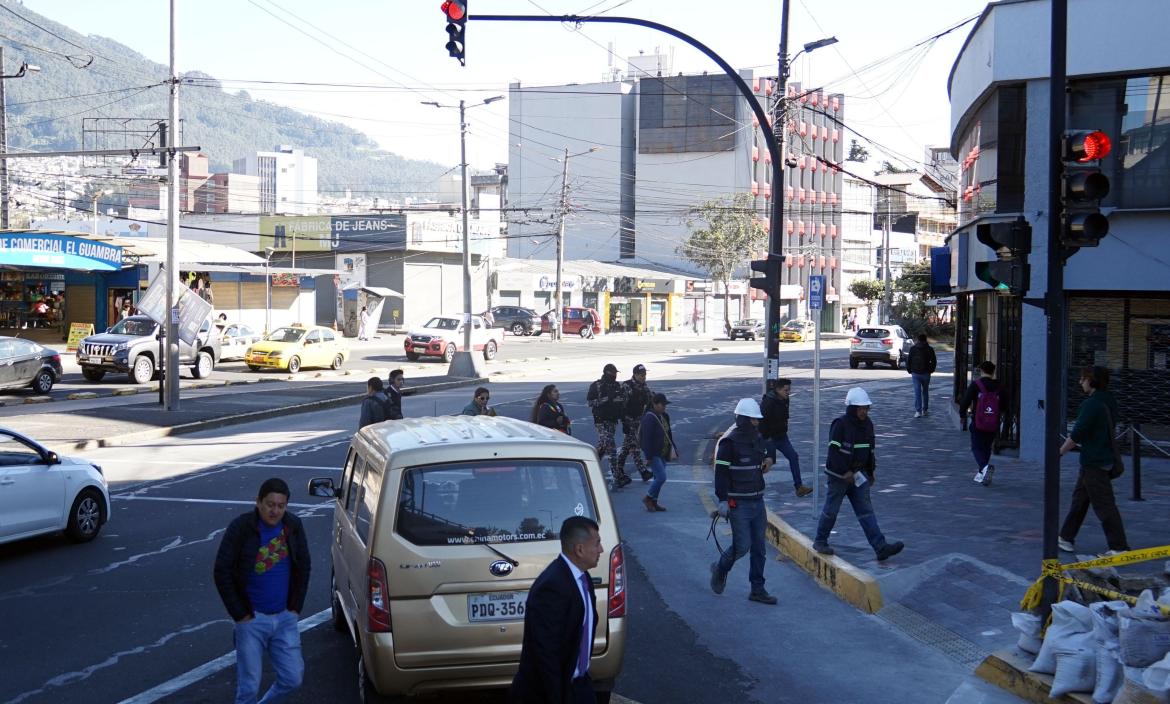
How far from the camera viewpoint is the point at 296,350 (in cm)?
3659

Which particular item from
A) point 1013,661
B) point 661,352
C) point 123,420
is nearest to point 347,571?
point 1013,661

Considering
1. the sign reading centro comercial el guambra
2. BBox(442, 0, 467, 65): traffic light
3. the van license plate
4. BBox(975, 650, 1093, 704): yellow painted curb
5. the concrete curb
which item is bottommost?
BBox(975, 650, 1093, 704): yellow painted curb

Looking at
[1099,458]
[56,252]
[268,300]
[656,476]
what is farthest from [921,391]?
[268,300]

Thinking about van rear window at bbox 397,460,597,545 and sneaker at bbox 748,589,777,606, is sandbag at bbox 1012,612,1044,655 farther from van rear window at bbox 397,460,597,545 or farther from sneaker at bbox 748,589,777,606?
van rear window at bbox 397,460,597,545

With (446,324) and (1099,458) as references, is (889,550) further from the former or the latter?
(446,324)

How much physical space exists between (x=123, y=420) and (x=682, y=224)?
73.7 m

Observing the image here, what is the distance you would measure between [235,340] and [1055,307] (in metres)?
34.7

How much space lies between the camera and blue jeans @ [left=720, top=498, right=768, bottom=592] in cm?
970

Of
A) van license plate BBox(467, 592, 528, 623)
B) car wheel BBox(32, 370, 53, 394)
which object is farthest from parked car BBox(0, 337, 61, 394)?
van license plate BBox(467, 592, 528, 623)

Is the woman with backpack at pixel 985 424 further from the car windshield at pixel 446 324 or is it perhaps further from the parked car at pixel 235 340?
the car windshield at pixel 446 324

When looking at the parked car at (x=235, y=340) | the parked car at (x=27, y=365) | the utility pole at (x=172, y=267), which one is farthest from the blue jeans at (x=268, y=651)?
the parked car at (x=235, y=340)

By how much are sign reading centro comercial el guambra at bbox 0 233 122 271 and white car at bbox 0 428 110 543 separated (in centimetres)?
2929

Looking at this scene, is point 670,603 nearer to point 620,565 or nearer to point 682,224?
point 620,565

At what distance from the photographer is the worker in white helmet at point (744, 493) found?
9633 millimetres
